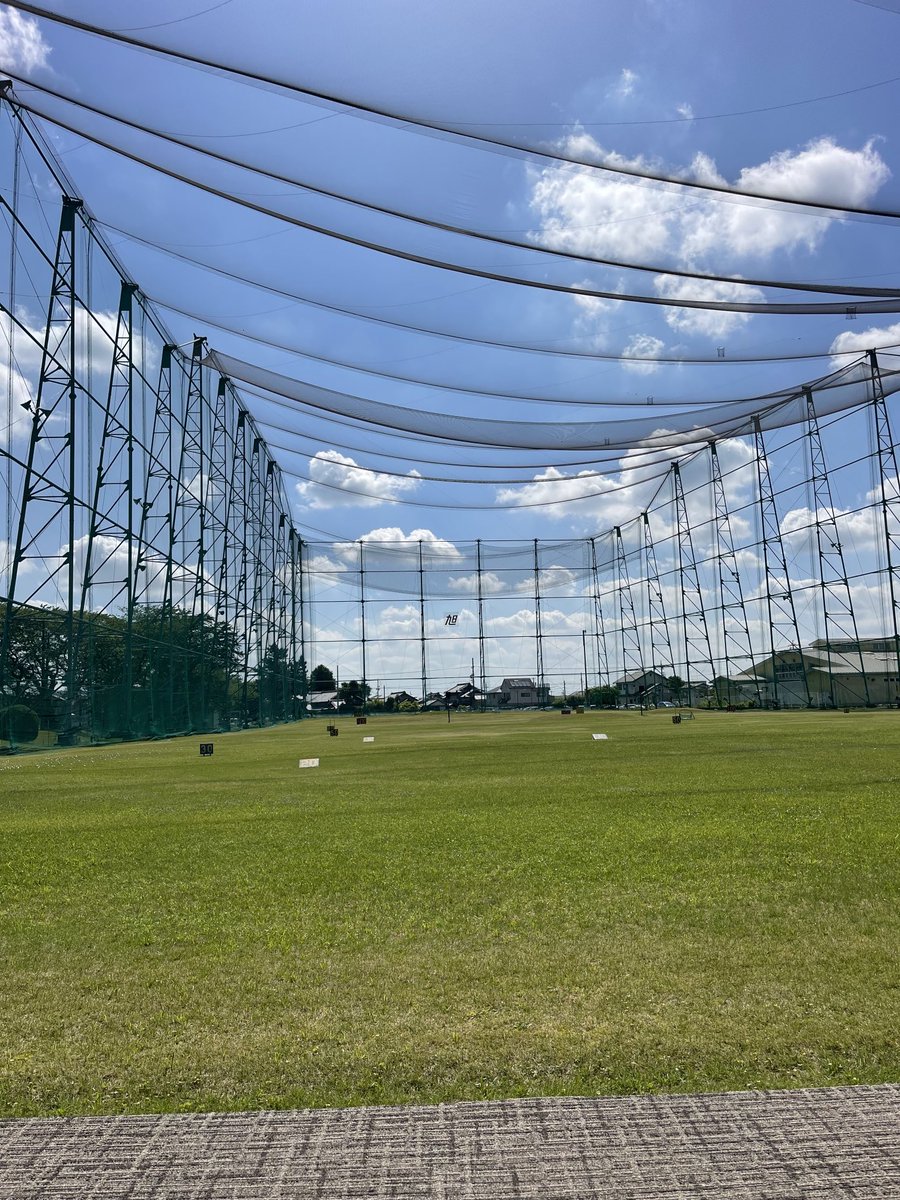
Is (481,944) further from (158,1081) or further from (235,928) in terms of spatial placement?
(158,1081)

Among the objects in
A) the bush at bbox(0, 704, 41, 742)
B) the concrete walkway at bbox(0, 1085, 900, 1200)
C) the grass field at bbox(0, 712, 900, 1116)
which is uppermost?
the bush at bbox(0, 704, 41, 742)

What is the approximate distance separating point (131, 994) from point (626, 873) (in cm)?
230

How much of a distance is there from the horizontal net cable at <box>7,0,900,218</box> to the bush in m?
10.6

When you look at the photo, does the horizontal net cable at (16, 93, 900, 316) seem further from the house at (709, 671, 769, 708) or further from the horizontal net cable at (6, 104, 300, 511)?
the house at (709, 671, 769, 708)

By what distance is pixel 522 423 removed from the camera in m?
24.9

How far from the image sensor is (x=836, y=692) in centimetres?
3566

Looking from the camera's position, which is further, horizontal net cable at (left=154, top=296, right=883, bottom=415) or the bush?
horizontal net cable at (left=154, top=296, right=883, bottom=415)

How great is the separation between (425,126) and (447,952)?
853 centimetres

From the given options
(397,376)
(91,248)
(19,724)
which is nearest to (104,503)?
(91,248)

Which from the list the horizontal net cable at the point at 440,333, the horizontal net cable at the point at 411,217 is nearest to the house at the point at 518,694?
the horizontal net cable at the point at 440,333

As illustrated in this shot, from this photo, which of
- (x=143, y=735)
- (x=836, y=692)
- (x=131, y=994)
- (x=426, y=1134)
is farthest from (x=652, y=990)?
(x=836, y=692)

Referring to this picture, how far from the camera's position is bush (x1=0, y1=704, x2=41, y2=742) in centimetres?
1579

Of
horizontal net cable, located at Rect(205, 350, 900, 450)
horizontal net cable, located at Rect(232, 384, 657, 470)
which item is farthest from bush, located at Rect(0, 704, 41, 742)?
horizontal net cable, located at Rect(232, 384, 657, 470)

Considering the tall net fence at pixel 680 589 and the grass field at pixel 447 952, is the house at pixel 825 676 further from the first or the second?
the grass field at pixel 447 952
